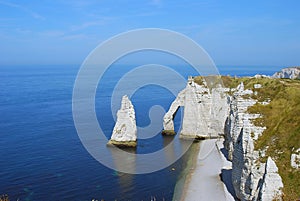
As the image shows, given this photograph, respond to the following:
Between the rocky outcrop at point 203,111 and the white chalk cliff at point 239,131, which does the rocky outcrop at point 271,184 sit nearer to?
the white chalk cliff at point 239,131

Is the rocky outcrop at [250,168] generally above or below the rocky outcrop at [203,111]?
below

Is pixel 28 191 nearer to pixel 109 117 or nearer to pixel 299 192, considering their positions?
pixel 299 192

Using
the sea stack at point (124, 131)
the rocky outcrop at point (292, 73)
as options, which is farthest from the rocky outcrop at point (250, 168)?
the rocky outcrop at point (292, 73)

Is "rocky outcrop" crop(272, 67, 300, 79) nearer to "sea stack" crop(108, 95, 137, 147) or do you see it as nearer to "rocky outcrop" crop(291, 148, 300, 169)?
"sea stack" crop(108, 95, 137, 147)

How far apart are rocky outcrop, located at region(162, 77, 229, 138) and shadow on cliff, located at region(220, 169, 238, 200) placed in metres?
19.2

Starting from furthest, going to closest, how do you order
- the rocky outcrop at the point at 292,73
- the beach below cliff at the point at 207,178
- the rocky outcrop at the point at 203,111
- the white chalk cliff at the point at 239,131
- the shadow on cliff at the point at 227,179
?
the rocky outcrop at the point at 292,73 → the rocky outcrop at the point at 203,111 → the beach below cliff at the point at 207,178 → the shadow on cliff at the point at 227,179 → the white chalk cliff at the point at 239,131

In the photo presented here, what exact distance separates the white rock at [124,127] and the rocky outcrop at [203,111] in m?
11.6

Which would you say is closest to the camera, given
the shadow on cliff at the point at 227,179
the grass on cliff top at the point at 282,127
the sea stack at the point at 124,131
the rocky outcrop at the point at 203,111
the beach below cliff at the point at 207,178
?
the grass on cliff top at the point at 282,127

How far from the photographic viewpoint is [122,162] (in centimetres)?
4606

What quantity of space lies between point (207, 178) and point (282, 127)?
14.7m

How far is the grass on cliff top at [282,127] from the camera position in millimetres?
23219

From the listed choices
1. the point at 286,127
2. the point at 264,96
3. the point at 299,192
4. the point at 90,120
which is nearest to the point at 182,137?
the point at 90,120

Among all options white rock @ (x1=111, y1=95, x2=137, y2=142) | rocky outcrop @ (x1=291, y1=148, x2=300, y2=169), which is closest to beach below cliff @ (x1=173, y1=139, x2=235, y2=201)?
rocky outcrop @ (x1=291, y1=148, x2=300, y2=169)

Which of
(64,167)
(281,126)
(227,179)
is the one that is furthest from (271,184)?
(64,167)
